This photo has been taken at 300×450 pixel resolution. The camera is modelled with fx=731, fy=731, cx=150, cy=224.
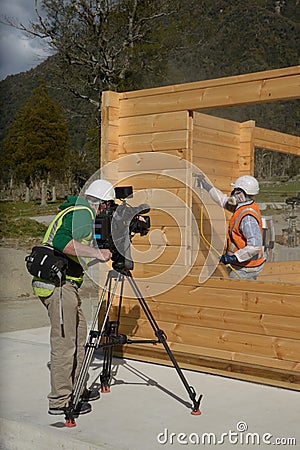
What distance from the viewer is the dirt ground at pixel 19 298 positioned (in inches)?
420

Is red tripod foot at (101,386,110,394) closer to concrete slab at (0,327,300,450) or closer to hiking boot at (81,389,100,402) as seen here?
concrete slab at (0,327,300,450)

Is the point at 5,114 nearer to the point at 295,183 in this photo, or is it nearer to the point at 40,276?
the point at 295,183

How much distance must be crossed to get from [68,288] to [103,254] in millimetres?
359

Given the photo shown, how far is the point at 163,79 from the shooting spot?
61.8 feet

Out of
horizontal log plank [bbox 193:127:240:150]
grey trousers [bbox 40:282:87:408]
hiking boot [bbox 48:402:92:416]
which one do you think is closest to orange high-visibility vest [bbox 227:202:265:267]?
horizontal log plank [bbox 193:127:240:150]

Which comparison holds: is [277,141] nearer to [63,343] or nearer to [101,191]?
[101,191]

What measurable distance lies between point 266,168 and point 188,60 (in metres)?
13.5

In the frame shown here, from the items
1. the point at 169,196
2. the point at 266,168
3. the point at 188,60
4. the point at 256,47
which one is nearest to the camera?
the point at 169,196

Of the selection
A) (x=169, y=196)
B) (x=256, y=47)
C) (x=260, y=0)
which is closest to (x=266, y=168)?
(x=169, y=196)

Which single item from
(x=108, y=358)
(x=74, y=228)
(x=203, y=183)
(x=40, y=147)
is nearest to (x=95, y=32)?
(x=40, y=147)

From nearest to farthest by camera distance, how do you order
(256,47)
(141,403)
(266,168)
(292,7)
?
1. (141,403)
2. (266,168)
3. (256,47)
4. (292,7)

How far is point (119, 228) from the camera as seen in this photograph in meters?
5.12

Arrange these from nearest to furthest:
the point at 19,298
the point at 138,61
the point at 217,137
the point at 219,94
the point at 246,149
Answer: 1. the point at 219,94
2. the point at 217,137
3. the point at 246,149
4. the point at 19,298
5. the point at 138,61

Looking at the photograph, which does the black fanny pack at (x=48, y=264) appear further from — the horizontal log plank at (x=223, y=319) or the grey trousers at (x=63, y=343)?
the horizontal log plank at (x=223, y=319)
